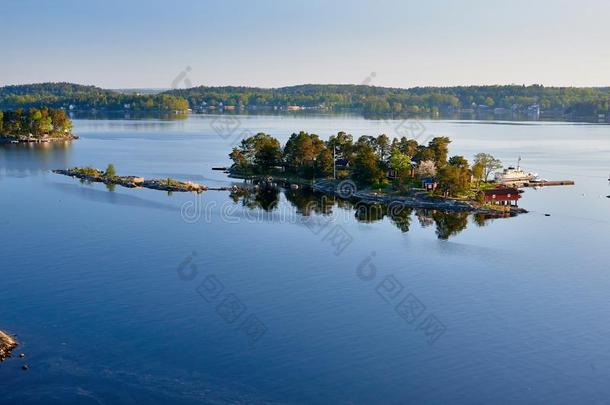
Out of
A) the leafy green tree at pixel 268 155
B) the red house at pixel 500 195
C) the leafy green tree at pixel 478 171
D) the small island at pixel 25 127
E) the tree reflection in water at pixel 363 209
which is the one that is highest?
the small island at pixel 25 127

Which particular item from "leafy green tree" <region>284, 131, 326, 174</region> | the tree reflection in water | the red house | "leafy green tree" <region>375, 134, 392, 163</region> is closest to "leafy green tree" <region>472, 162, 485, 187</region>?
the red house

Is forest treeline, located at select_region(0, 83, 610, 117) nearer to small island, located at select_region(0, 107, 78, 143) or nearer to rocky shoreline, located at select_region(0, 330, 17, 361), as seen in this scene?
small island, located at select_region(0, 107, 78, 143)

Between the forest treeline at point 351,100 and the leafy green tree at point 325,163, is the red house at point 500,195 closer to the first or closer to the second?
the leafy green tree at point 325,163

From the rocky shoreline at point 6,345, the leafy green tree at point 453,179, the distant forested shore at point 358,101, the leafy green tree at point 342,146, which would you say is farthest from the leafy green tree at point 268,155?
the distant forested shore at point 358,101

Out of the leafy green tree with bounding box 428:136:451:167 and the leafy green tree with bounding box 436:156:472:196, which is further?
the leafy green tree with bounding box 428:136:451:167

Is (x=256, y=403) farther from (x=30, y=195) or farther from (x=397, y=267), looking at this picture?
(x=30, y=195)

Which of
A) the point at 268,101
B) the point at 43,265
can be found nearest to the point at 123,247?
the point at 43,265
